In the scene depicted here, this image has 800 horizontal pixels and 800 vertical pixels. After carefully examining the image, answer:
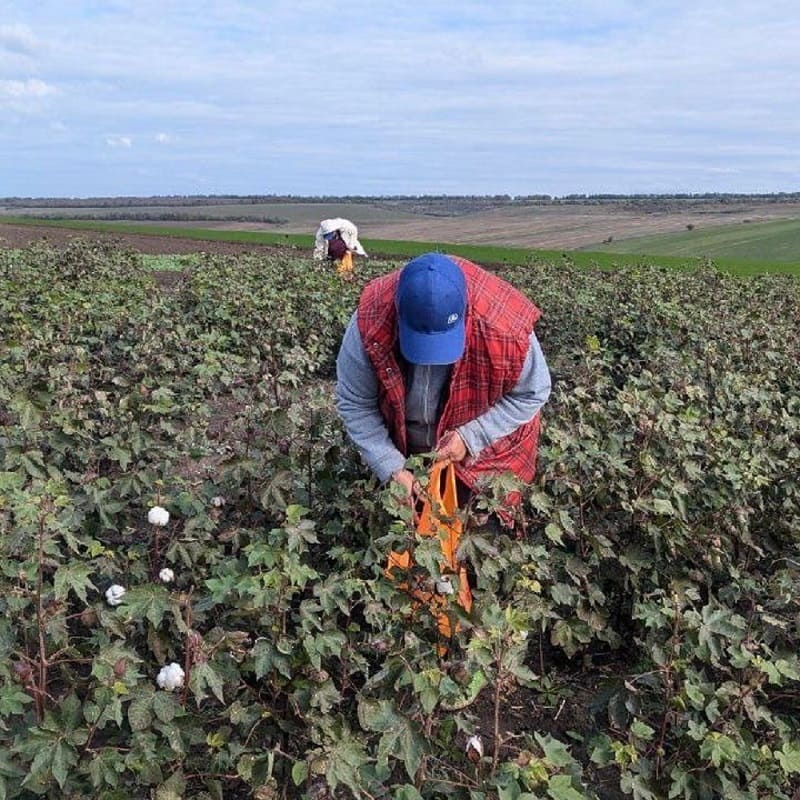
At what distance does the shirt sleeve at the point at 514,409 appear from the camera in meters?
2.54

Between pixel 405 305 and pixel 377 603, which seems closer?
pixel 377 603

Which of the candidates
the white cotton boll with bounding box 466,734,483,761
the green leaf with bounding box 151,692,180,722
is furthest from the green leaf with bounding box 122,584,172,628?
the white cotton boll with bounding box 466,734,483,761

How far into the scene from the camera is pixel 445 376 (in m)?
2.53

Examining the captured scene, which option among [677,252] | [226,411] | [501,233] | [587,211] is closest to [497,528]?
[226,411]

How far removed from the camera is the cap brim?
224 centimetres

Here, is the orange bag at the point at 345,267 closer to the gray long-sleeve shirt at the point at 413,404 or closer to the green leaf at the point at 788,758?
the gray long-sleeve shirt at the point at 413,404

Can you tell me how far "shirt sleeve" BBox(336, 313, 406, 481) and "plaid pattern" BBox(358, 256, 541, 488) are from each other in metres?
0.04

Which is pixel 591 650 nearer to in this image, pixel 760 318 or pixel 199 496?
pixel 199 496

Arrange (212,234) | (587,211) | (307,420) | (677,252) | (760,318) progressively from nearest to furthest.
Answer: (307,420) < (760,318) < (677,252) < (212,234) < (587,211)

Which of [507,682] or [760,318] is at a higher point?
[760,318]

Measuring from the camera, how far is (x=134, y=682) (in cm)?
183

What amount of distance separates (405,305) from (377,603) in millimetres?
738

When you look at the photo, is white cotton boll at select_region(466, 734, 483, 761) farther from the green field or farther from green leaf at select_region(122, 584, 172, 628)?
the green field

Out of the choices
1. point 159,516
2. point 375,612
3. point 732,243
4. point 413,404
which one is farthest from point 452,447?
point 732,243
